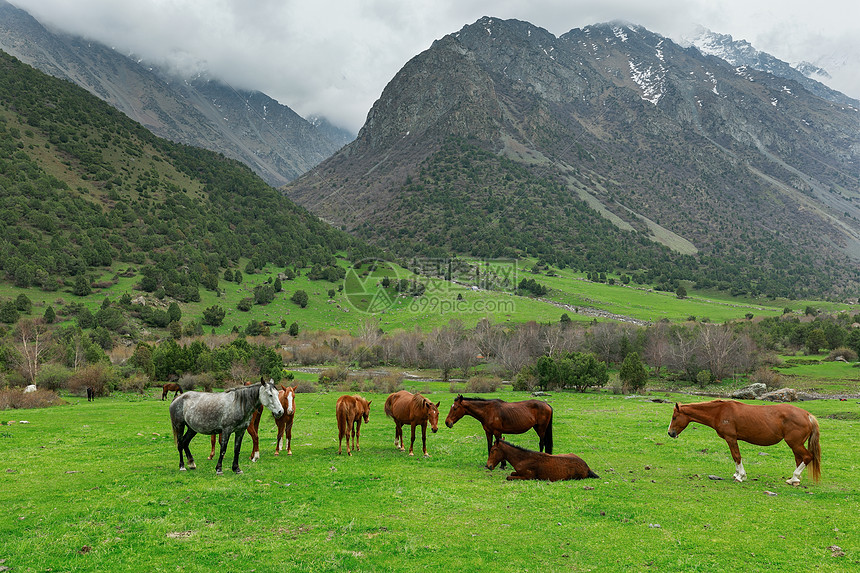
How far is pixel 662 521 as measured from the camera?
31.8ft

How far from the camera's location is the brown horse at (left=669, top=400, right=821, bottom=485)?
41.4ft

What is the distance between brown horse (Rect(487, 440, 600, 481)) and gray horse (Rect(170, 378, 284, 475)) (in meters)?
7.26

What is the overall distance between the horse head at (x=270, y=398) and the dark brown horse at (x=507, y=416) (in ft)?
18.1

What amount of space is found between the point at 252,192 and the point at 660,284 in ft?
512

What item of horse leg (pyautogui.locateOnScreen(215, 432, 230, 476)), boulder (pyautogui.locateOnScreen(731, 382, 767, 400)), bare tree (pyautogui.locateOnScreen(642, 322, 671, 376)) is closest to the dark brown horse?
horse leg (pyautogui.locateOnScreen(215, 432, 230, 476))

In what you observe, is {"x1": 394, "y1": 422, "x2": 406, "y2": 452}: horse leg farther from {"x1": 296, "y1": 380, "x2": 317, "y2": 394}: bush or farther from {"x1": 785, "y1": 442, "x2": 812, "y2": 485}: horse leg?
{"x1": 296, "y1": 380, "x2": 317, "y2": 394}: bush

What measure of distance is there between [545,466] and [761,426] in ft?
21.6

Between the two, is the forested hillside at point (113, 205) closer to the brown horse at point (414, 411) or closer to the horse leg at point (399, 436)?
the horse leg at point (399, 436)

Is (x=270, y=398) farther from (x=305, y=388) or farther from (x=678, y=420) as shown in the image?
(x=305, y=388)

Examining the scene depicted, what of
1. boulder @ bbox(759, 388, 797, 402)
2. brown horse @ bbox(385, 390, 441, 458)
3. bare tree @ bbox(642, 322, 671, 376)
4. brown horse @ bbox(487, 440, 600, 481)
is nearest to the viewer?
brown horse @ bbox(487, 440, 600, 481)

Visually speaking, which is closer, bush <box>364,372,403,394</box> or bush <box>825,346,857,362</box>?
bush <box>364,372,403,394</box>

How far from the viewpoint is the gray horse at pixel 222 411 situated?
12.9 m

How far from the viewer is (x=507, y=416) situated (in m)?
15.1

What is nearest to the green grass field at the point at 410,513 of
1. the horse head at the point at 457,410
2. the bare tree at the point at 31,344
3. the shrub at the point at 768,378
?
the horse head at the point at 457,410
